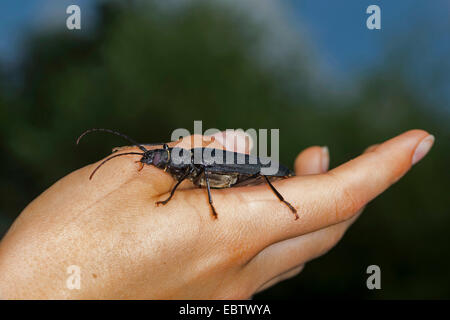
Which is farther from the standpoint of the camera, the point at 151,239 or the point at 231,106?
the point at 231,106

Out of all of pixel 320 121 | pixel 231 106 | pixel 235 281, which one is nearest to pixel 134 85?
pixel 231 106

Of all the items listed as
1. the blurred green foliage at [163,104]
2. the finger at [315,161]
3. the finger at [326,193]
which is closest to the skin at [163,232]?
the finger at [326,193]

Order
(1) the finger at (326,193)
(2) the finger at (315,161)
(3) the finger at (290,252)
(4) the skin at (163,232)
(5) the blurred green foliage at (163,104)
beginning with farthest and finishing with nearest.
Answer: (5) the blurred green foliage at (163,104), (2) the finger at (315,161), (3) the finger at (290,252), (1) the finger at (326,193), (4) the skin at (163,232)

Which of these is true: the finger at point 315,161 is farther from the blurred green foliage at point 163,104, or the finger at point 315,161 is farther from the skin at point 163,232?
the blurred green foliage at point 163,104

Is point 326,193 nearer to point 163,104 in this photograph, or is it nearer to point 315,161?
point 315,161

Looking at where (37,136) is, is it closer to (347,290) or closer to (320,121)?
(320,121)
